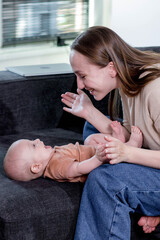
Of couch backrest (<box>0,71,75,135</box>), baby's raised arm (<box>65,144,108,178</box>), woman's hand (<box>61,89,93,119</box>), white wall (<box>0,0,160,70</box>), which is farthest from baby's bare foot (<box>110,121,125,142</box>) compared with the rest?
white wall (<box>0,0,160,70</box>)

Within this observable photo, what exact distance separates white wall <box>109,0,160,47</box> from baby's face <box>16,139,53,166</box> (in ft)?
6.10

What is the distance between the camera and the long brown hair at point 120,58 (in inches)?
65.5

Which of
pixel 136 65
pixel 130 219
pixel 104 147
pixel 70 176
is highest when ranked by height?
pixel 136 65

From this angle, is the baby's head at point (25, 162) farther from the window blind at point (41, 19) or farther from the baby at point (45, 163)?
the window blind at point (41, 19)

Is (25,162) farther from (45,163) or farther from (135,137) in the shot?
(135,137)

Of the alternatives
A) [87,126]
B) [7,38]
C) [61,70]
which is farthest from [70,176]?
[7,38]

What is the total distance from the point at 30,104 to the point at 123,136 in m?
0.64

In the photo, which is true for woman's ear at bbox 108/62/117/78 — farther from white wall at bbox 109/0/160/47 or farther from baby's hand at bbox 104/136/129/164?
white wall at bbox 109/0/160/47

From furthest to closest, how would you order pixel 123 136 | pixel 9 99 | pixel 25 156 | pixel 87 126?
pixel 9 99
pixel 87 126
pixel 123 136
pixel 25 156

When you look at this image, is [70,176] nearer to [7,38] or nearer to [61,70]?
[61,70]

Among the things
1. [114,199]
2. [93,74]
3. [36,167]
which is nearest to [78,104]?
[93,74]

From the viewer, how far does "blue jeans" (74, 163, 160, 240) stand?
1.48 metres

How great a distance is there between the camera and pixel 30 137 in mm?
2162

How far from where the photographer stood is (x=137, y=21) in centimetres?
342
